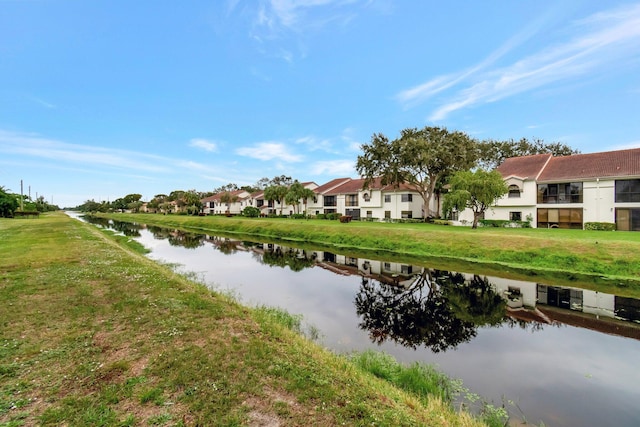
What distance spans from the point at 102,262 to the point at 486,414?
1677cm

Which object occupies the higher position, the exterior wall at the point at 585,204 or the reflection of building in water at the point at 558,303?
the exterior wall at the point at 585,204

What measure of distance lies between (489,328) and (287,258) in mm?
16291

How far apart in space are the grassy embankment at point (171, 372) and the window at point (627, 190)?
3576cm

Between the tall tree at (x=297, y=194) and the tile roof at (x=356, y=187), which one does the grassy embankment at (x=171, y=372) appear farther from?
the tall tree at (x=297, y=194)

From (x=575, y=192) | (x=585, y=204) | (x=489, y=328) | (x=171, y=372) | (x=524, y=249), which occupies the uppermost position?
(x=575, y=192)

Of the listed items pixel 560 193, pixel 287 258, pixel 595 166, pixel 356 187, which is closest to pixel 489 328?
pixel 287 258

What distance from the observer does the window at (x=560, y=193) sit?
3238 centimetres

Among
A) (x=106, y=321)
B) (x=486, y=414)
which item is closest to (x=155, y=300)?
(x=106, y=321)

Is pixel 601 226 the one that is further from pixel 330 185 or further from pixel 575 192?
pixel 330 185

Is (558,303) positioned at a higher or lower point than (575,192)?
lower

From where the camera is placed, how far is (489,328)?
1053 cm

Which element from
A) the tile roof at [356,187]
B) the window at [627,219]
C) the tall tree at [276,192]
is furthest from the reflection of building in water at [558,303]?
the tall tree at [276,192]

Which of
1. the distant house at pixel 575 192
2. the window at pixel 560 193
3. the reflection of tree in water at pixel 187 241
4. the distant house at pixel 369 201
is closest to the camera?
the distant house at pixel 575 192

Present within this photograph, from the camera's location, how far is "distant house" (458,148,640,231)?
29.4m
